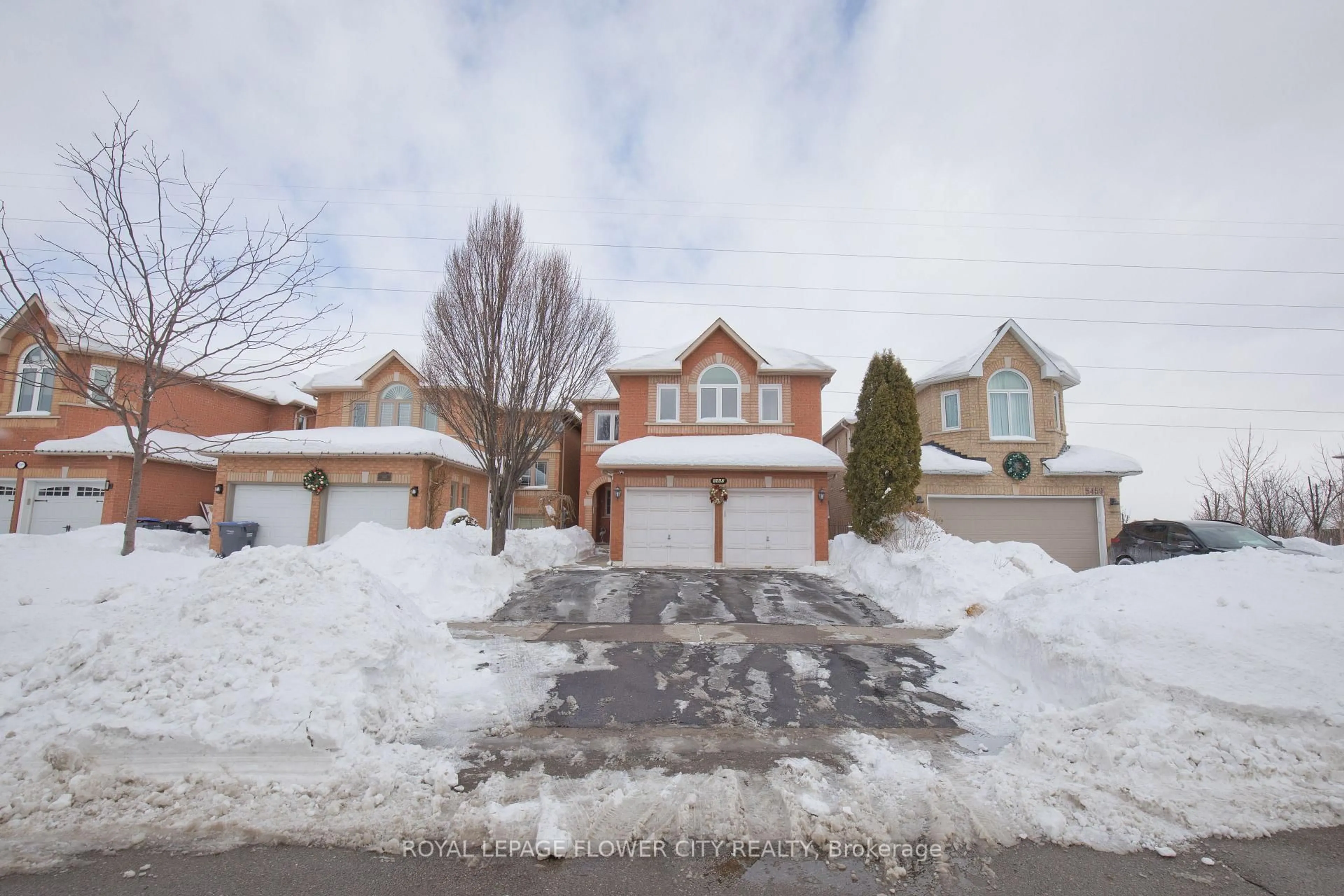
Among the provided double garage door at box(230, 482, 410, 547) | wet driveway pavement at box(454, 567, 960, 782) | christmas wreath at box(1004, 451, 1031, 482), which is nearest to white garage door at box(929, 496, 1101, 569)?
christmas wreath at box(1004, 451, 1031, 482)

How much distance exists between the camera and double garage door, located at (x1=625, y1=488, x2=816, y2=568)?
16.1m

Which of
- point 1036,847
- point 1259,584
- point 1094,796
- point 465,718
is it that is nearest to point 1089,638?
point 1259,584

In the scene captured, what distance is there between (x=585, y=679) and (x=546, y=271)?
10.9 meters

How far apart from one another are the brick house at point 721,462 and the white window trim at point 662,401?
3 centimetres

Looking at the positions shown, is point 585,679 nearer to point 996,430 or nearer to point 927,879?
point 927,879

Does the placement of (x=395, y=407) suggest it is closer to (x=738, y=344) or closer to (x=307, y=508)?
(x=307, y=508)

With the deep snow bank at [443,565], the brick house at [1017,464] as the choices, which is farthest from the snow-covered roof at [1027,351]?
the deep snow bank at [443,565]

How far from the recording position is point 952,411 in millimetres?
20062

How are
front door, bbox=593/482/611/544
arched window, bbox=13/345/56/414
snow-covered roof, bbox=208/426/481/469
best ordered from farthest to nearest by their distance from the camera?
front door, bbox=593/482/611/544 → arched window, bbox=13/345/56/414 → snow-covered roof, bbox=208/426/481/469

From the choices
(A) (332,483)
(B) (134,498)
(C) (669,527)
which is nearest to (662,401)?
(C) (669,527)

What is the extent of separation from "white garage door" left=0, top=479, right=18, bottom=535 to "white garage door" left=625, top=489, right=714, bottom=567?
18.9m

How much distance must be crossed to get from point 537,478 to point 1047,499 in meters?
18.7

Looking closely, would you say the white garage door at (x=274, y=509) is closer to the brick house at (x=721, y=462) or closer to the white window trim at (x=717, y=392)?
the brick house at (x=721, y=462)

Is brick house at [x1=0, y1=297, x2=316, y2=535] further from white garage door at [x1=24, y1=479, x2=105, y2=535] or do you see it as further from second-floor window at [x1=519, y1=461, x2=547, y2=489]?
second-floor window at [x1=519, y1=461, x2=547, y2=489]
